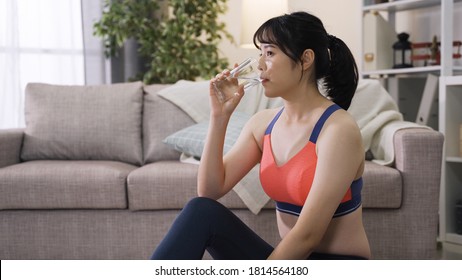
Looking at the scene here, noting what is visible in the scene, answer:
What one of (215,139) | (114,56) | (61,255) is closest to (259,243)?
(215,139)

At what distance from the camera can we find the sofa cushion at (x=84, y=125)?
2.92 metres

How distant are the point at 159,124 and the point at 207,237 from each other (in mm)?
1623

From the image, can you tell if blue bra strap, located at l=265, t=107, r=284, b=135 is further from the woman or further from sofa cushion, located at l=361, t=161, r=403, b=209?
sofa cushion, located at l=361, t=161, r=403, b=209

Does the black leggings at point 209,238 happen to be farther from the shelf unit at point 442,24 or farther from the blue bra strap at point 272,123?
the shelf unit at point 442,24

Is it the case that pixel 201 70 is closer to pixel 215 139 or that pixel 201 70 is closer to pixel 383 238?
pixel 383 238

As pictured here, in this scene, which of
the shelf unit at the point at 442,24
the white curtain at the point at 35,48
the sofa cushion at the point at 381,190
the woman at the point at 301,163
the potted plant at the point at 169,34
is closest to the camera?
the woman at the point at 301,163

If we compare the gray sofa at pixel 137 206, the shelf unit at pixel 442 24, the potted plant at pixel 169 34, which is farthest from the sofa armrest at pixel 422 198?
the potted plant at pixel 169 34

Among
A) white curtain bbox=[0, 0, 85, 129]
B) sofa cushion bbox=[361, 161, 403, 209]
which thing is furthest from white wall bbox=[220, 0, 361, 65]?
sofa cushion bbox=[361, 161, 403, 209]

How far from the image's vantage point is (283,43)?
140 cm

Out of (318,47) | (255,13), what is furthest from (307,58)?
(255,13)

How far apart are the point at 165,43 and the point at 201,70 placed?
311 millimetres

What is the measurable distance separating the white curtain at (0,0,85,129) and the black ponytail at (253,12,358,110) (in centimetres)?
276

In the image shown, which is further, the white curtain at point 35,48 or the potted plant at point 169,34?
the potted plant at point 169,34

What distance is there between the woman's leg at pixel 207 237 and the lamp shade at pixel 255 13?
2.56m
